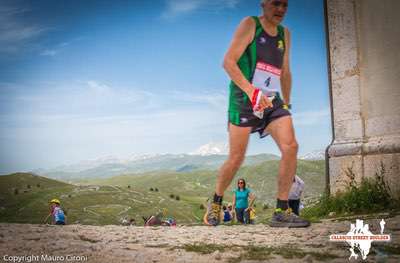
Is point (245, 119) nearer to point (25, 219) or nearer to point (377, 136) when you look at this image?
point (377, 136)

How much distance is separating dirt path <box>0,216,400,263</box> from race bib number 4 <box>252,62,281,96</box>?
4.95 feet

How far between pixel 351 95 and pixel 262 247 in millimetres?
3705

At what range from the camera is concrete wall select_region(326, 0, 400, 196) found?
5762 mm

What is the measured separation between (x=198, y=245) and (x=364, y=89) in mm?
3862

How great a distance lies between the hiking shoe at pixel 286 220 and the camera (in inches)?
179

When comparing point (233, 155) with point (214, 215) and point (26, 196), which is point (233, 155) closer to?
point (214, 215)

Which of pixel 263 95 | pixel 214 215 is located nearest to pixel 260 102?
pixel 263 95

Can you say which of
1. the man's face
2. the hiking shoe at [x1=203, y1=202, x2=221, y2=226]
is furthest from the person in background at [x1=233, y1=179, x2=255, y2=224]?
the man's face

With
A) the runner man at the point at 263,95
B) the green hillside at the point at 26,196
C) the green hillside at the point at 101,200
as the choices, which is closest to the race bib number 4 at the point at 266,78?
the runner man at the point at 263,95

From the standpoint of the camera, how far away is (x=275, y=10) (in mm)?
4891

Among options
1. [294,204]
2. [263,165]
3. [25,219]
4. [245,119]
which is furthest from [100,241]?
[263,165]

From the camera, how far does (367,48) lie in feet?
20.1

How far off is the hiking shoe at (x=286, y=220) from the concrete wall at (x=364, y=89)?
173 cm

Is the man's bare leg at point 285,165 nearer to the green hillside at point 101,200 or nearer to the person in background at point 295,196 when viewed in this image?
the person in background at point 295,196
